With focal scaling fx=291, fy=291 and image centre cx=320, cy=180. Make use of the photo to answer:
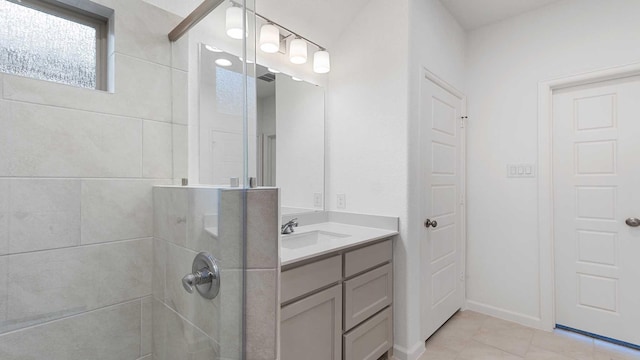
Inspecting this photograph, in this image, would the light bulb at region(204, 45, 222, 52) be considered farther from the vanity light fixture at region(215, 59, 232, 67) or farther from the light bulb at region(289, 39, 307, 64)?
the light bulb at region(289, 39, 307, 64)

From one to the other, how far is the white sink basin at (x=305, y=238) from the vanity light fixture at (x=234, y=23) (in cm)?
115

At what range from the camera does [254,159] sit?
978 mm

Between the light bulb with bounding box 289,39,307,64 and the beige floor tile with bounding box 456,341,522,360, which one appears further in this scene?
the light bulb with bounding box 289,39,307,64

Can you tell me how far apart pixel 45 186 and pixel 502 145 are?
118 inches

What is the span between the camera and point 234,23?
1.00 metres

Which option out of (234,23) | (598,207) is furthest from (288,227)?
(598,207)

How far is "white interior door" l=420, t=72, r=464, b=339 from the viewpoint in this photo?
2.09m

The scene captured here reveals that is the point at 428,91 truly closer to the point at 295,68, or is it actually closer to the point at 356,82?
the point at 356,82

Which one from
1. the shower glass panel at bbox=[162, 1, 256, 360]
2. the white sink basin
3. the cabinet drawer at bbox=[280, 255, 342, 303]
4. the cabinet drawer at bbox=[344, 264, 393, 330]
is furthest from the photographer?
the white sink basin

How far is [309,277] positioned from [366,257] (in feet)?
1.56

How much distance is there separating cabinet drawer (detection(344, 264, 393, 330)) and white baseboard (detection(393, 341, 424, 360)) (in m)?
0.32

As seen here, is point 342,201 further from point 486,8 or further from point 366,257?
point 486,8

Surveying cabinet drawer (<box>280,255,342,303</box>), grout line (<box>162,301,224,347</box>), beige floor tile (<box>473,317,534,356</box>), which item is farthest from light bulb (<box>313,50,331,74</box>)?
beige floor tile (<box>473,317,534,356</box>)

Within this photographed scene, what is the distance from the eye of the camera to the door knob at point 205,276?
0.95 metres
